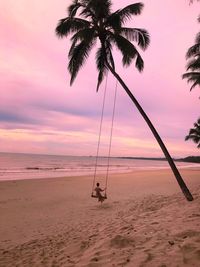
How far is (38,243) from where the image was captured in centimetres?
698

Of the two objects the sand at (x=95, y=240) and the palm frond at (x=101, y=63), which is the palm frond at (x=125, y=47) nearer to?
the palm frond at (x=101, y=63)

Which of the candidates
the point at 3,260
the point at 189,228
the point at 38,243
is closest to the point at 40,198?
the point at 38,243

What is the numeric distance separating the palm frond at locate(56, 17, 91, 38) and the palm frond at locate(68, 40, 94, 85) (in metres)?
0.72

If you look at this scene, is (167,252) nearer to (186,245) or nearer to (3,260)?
(186,245)

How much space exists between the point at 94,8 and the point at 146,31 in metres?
2.73

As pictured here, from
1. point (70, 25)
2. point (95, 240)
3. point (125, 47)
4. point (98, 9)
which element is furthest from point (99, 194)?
point (98, 9)

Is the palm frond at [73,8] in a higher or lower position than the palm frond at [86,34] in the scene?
higher

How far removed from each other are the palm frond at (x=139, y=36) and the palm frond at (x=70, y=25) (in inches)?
76.4

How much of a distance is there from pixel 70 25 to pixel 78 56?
4.66 feet

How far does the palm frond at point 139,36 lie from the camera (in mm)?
14156

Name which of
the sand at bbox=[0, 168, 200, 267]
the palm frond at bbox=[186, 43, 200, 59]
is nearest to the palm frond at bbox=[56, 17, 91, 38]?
the palm frond at bbox=[186, 43, 200, 59]

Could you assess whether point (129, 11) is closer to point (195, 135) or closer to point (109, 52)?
point (109, 52)

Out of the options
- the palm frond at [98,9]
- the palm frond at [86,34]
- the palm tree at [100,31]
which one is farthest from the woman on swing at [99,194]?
the palm frond at [98,9]

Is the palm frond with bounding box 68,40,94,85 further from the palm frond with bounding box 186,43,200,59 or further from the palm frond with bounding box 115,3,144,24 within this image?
the palm frond with bounding box 186,43,200,59
